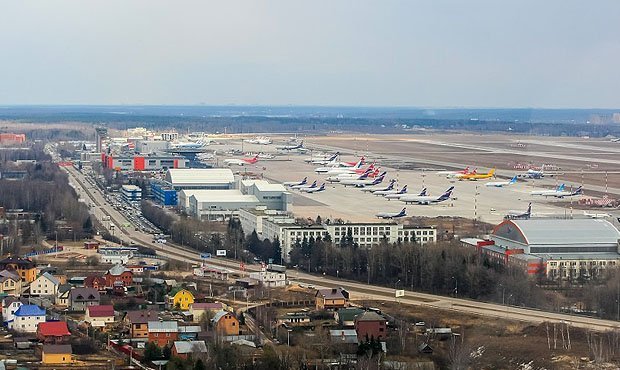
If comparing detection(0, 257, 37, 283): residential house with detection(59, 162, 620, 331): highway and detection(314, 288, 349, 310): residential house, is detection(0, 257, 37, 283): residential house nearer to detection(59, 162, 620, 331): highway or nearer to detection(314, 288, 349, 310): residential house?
detection(59, 162, 620, 331): highway

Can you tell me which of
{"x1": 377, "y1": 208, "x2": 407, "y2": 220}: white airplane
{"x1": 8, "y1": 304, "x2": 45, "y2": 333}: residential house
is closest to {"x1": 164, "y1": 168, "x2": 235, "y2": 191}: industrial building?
{"x1": 377, "y1": 208, "x2": 407, "y2": 220}: white airplane

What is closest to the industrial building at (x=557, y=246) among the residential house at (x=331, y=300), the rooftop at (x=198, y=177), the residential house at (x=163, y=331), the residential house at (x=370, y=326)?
the residential house at (x=331, y=300)

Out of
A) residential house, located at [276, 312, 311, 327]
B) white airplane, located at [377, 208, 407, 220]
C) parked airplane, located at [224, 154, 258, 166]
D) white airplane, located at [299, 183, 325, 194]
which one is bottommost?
parked airplane, located at [224, 154, 258, 166]

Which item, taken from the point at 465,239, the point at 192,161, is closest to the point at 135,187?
the point at 192,161

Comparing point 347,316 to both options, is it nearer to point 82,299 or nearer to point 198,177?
point 82,299

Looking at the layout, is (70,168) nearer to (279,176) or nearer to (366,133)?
(279,176)

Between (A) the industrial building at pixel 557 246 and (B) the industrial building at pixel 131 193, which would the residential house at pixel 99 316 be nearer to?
(A) the industrial building at pixel 557 246
